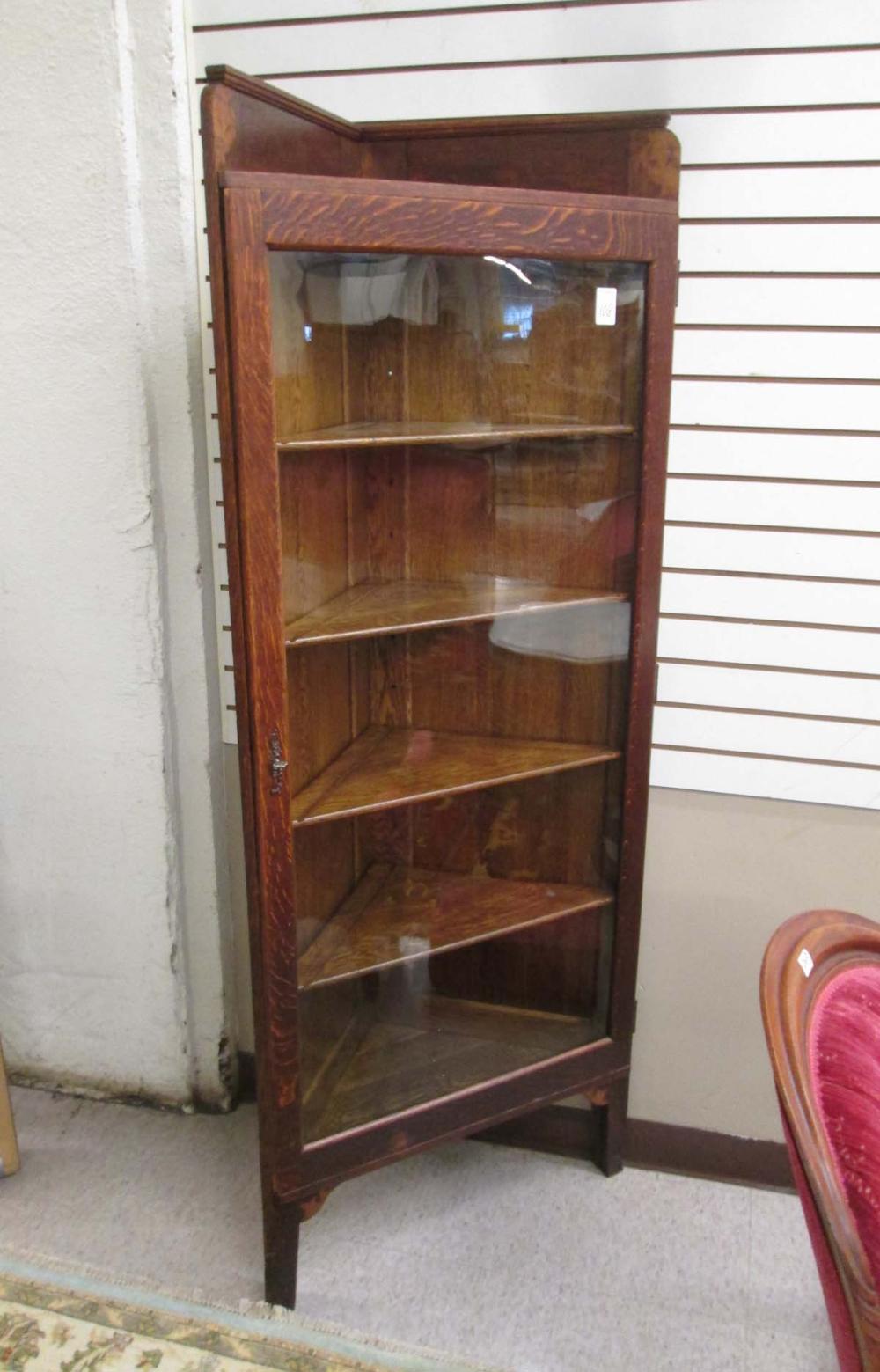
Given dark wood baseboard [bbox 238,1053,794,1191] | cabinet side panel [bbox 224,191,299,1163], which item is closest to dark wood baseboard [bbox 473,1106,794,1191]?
dark wood baseboard [bbox 238,1053,794,1191]

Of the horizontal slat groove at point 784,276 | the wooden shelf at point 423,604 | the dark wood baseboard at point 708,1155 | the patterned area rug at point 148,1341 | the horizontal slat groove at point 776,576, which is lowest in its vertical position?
the dark wood baseboard at point 708,1155

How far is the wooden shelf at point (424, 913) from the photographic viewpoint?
200 cm

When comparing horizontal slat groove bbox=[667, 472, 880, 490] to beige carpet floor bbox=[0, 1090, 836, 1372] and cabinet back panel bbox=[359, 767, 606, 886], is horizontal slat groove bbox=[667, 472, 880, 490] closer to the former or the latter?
cabinet back panel bbox=[359, 767, 606, 886]

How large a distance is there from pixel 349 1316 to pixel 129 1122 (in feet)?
2.53

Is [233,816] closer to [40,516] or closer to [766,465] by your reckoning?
[40,516]

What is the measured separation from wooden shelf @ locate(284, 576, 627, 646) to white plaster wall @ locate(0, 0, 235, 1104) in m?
0.47

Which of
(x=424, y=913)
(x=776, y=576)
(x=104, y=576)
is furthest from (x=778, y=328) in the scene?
(x=104, y=576)

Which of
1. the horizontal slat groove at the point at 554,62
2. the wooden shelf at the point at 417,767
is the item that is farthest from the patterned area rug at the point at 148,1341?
the horizontal slat groove at the point at 554,62

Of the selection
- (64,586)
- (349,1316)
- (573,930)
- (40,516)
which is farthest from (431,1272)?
(40,516)

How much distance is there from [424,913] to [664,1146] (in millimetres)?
799

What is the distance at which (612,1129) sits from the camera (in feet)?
7.38

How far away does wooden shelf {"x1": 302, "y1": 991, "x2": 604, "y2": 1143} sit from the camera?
1.98 metres

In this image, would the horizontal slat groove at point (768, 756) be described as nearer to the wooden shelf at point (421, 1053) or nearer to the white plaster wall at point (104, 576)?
the wooden shelf at point (421, 1053)

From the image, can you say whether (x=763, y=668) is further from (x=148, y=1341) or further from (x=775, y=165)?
(x=148, y=1341)
